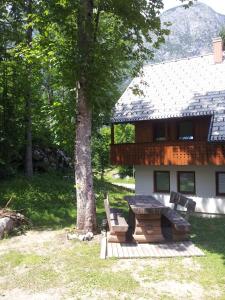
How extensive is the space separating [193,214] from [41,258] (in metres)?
10.3

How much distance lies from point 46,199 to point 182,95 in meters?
9.26

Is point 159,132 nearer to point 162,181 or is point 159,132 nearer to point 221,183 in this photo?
point 162,181

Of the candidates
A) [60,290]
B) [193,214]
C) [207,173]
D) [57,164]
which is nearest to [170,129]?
[207,173]

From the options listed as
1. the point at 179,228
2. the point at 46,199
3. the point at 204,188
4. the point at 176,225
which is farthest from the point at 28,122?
the point at 179,228

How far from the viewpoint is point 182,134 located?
2059 cm

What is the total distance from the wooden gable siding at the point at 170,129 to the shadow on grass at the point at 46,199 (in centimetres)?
406

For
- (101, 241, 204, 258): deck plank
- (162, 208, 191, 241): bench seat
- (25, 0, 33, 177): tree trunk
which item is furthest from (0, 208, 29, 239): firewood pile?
(25, 0, 33, 177): tree trunk

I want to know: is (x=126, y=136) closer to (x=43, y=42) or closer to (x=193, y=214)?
(x=193, y=214)

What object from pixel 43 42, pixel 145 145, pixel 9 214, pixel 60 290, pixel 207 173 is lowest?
pixel 60 290

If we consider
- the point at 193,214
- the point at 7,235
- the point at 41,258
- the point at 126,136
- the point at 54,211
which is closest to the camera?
the point at 41,258

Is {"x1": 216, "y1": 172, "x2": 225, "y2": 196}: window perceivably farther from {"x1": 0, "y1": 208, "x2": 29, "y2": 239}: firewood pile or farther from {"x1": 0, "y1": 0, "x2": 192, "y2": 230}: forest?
{"x1": 0, "y1": 208, "x2": 29, "y2": 239}: firewood pile

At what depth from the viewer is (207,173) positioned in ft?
63.7

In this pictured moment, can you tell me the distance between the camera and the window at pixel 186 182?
20.0 metres

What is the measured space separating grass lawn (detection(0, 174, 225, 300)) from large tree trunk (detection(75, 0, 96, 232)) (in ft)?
2.92
